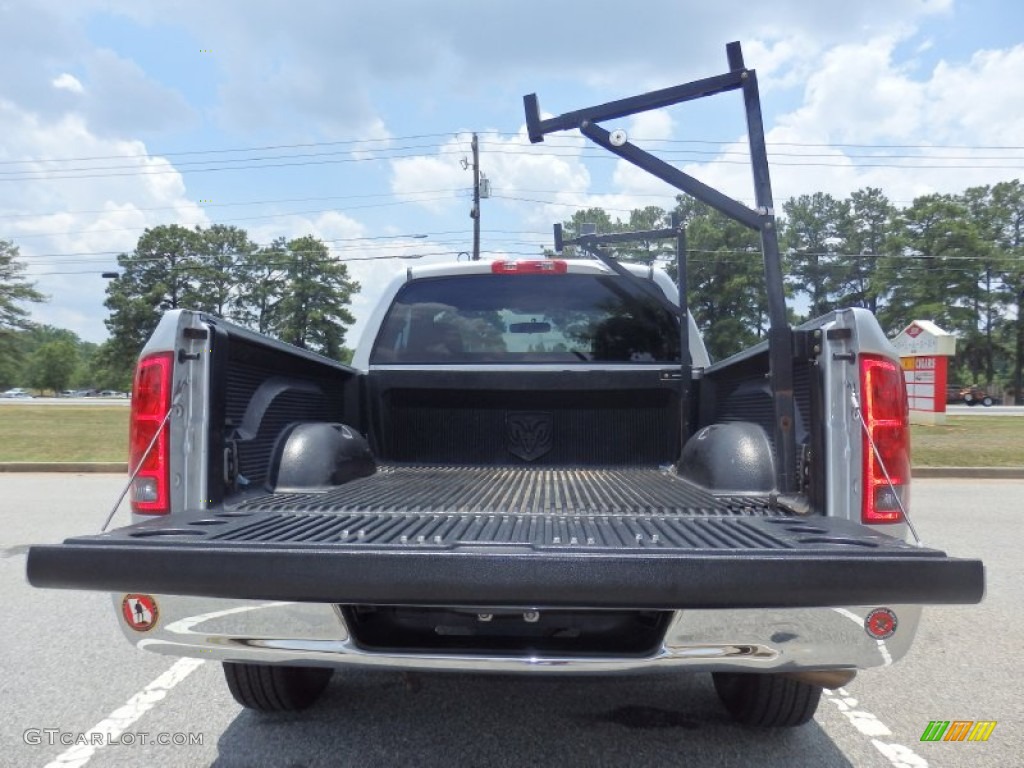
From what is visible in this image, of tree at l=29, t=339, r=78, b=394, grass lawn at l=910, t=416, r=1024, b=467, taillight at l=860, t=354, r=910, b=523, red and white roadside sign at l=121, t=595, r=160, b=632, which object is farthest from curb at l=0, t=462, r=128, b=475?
tree at l=29, t=339, r=78, b=394

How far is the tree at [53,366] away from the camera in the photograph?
356ft

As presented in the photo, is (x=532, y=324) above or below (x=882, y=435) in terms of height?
above

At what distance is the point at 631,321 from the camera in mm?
4367

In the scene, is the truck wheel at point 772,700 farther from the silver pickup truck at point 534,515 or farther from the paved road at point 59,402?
the paved road at point 59,402

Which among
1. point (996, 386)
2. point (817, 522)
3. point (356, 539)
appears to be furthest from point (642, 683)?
point (996, 386)

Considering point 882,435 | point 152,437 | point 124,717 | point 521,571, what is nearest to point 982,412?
point 882,435

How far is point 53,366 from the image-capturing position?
109250mm

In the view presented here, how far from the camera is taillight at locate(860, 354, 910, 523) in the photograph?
8.16 feet

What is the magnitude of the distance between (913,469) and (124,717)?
12.9 m

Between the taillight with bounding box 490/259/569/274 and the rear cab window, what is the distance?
1.6 inches

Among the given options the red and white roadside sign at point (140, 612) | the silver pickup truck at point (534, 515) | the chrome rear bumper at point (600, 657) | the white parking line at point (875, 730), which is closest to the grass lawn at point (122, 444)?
the white parking line at point (875, 730)

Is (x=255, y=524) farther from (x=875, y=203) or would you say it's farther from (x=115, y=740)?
(x=875, y=203)

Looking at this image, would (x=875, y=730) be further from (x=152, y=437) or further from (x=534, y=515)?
(x=152, y=437)

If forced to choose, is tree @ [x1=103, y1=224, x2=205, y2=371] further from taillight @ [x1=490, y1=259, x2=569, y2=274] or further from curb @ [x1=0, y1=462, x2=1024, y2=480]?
taillight @ [x1=490, y1=259, x2=569, y2=274]
